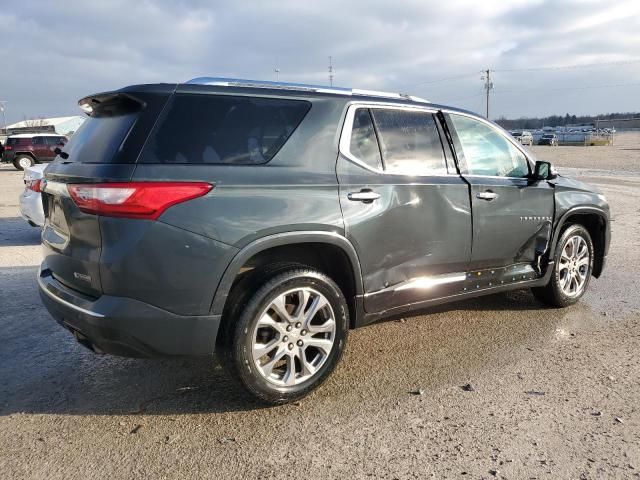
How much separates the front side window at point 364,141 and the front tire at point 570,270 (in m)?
2.26

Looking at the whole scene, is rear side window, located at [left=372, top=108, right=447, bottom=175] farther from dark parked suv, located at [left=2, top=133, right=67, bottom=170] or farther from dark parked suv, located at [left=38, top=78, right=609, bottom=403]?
dark parked suv, located at [left=2, top=133, right=67, bottom=170]

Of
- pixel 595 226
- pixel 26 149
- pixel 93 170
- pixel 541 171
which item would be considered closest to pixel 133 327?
pixel 93 170

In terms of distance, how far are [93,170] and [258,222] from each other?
3.00ft

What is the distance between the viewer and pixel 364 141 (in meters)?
3.55

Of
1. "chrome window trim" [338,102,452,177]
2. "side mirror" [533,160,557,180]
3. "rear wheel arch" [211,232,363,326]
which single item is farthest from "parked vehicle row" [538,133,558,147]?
"rear wheel arch" [211,232,363,326]

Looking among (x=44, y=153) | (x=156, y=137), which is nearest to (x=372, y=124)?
(x=156, y=137)

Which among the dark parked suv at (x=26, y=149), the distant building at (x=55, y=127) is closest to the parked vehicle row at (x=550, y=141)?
the distant building at (x=55, y=127)

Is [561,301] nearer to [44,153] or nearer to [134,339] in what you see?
[134,339]

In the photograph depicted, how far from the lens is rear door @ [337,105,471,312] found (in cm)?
340

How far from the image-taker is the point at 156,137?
110 inches

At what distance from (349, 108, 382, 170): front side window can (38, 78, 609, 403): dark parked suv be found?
1 centimetres

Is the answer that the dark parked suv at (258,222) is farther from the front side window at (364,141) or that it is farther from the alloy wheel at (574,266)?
the alloy wheel at (574,266)

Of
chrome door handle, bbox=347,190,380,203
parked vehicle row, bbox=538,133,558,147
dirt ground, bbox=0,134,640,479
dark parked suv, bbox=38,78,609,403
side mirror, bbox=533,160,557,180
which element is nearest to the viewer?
dirt ground, bbox=0,134,640,479

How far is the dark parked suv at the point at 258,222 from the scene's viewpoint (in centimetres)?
273
